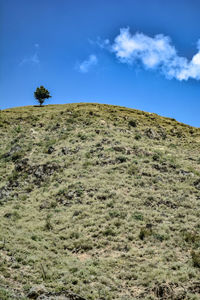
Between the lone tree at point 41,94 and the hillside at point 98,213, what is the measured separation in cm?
2525

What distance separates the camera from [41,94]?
61719 millimetres

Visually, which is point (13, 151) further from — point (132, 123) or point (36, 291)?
point (36, 291)

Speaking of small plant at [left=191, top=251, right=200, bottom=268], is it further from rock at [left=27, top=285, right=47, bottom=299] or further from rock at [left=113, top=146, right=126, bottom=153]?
rock at [left=113, top=146, right=126, bottom=153]

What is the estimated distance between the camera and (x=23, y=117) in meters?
44.9

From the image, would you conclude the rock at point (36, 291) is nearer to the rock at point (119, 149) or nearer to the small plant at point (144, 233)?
the small plant at point (144, 233)

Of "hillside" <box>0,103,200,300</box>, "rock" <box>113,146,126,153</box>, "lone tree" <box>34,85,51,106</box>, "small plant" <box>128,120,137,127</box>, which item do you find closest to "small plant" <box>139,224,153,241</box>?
"hillside" <box>0,103,200,300</box>

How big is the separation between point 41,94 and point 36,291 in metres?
58.6

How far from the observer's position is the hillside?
10.1 meters

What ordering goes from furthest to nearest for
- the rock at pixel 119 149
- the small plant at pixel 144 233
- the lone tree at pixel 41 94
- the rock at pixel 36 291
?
the lone tree at pixel 41 94 < the rock at pixel 119 149 < the small plant at pixel 144 233 < the rock at pixel 36 291

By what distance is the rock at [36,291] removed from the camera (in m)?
8.46

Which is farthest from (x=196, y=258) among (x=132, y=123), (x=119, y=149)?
(x=132, y=123)

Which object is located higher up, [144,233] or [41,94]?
[41,94]

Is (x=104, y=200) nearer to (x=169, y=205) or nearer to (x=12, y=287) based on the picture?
(x=169, y=205)

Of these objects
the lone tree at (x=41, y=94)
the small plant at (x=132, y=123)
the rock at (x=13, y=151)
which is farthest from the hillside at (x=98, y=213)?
the lone tree at (x=41, y=94)
